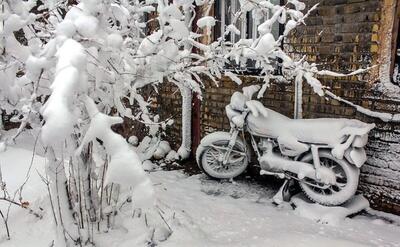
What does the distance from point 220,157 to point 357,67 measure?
205 centimetres

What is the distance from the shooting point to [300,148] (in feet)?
14.3

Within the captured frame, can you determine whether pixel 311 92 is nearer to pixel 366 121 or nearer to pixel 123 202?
pixel 366 121

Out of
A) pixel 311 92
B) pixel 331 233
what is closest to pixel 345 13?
pixel 311 92

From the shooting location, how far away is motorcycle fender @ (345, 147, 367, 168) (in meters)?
4.02

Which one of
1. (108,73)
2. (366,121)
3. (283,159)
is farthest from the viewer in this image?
(283,159)

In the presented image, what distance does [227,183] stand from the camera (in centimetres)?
522

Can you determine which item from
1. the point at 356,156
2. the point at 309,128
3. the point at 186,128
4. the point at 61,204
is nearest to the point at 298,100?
the point at 309,128

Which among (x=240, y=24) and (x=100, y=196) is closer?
(x=100, y=196)

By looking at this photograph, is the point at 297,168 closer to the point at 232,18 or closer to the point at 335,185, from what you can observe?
the point at 335,185

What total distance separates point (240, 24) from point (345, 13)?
1.68 metres

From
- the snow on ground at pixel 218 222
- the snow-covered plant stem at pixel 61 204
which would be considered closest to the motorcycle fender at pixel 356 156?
the snow on ground at pixel 218 222

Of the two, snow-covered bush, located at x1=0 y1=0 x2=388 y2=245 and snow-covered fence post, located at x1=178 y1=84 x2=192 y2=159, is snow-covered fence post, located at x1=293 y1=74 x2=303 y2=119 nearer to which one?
snow-covered bush, located at x1=0 y1=0 x2=388 y2=245

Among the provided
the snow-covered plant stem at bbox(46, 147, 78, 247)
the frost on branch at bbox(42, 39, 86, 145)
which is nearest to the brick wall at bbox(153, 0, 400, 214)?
the snow-covered plant stem at bbox(46, 147, 78, 247)

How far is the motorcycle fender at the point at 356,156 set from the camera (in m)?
4.02
